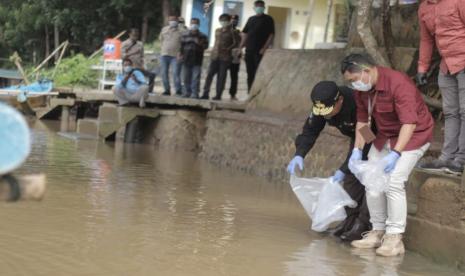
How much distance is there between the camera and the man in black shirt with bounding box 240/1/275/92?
44.4 ft

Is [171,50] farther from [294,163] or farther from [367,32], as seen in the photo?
[294,163]

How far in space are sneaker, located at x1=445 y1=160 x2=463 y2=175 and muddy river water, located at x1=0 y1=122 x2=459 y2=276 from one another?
681 millimetres

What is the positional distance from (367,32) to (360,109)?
294 cm

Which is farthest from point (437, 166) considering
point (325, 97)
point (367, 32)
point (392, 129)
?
point (367, 32)

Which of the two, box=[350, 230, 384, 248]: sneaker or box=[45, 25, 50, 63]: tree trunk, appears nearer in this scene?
box=[350, 230, 384, 248]: sneaker

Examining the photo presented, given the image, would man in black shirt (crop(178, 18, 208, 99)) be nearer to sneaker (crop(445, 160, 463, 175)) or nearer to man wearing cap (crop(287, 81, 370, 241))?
man wearing cap (crop(287, 81, 370, 241))

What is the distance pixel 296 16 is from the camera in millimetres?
26969

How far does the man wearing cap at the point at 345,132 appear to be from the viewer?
19.8 ft

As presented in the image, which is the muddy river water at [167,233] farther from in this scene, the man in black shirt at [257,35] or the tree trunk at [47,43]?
the tree trunk at [47,43]

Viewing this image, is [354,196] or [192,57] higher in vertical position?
[192,57]

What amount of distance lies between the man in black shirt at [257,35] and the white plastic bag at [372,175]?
7832 millimetres

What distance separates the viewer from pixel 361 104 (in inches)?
236

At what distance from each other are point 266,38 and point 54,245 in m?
8.85

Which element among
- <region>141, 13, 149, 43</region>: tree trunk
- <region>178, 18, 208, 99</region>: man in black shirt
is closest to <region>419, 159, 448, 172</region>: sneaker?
<region>178, 18, 208, 99</region>: man in black shirt
